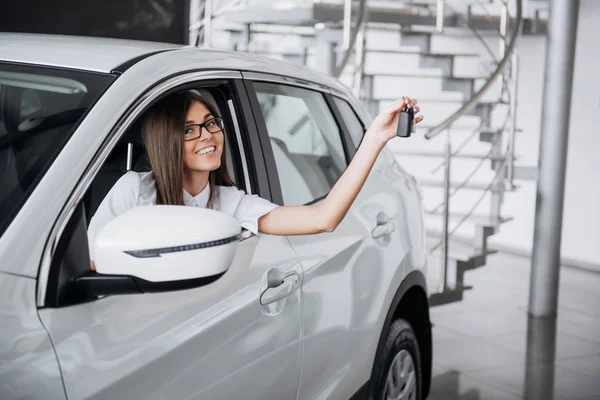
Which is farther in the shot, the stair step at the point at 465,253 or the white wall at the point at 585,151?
the white wall at the point at 585,151

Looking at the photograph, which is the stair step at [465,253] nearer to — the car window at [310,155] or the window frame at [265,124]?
the car window at [310,155]

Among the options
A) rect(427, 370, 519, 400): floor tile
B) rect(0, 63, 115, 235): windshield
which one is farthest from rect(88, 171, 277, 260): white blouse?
rect(427, 370, 519, 400): floor tile

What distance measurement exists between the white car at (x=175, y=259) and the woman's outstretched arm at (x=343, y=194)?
60mm

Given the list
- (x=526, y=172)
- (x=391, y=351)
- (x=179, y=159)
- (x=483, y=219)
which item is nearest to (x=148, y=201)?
(x=179, y=159)

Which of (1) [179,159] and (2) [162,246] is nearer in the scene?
(2) [162,246]

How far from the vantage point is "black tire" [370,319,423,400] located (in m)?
2.79

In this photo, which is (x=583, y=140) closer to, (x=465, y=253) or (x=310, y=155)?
(x=465, y=253)

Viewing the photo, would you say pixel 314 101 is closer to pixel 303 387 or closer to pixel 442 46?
pixel 303 387

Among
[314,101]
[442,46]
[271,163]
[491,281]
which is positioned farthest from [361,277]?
[442,46]

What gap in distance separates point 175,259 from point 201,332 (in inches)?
13.2

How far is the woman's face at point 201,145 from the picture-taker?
213 cm

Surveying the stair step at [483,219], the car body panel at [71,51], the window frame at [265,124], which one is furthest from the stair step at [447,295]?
the car body panel at [71,51]

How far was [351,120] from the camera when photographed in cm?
309

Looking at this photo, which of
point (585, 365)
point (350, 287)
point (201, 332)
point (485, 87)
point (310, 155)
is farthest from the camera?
point (485, 87)
